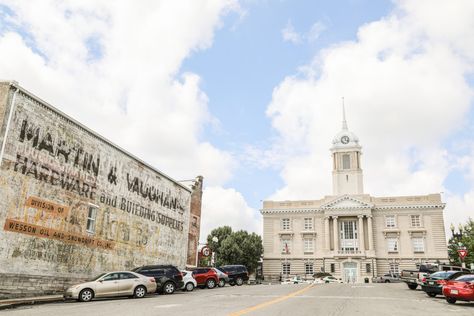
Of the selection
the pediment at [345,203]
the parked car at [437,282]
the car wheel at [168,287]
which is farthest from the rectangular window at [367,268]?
the car wheel at [168,287]

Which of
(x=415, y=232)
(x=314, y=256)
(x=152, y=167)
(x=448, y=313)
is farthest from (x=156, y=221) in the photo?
(x=415, y=232)

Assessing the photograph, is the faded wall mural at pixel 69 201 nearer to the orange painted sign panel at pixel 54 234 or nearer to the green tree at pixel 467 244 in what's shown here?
Result: the orange painted sign panel at pixel 54 234

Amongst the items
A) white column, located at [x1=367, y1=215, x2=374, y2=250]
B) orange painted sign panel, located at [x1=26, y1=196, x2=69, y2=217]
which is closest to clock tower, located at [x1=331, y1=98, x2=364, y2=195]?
white column, located at [x1=367, y1=215, x2=374, y2=250]

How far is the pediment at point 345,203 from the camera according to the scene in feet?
212

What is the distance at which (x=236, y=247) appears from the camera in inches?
2351

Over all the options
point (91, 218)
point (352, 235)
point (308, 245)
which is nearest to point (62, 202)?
point (91, 218)

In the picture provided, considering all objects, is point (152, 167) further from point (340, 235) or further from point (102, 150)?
point (340, 235)

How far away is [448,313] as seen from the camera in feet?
42.1

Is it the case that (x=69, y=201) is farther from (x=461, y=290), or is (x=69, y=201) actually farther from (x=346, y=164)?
(x=346, y=164)

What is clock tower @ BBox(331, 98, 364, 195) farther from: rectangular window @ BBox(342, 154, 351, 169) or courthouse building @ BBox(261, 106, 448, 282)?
courthouse building @ BBox(261, 106, 448, 282)

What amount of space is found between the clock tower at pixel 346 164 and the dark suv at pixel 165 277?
5362 cm

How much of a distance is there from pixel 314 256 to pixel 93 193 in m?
48.5

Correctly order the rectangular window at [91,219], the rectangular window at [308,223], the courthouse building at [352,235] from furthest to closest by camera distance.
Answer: the rectangular window at [308,223] → the courthouse building at [352,235] → the rectangular window at [91,219]

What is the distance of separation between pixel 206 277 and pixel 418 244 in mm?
44423
